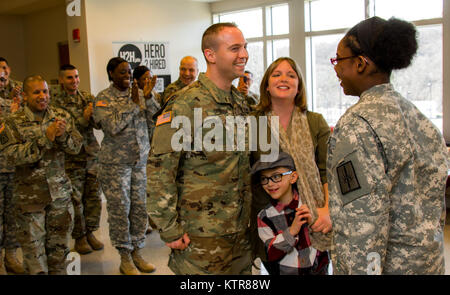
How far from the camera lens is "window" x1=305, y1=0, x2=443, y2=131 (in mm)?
5301

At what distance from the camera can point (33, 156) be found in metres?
2.80

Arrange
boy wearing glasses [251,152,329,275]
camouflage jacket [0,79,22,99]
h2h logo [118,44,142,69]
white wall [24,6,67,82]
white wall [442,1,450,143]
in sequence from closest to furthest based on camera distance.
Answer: boy wearing glasses [251,152,329,275] → camouflage jacket [0,79,22,99] → white wall [442,1,450,143] → h2h logo [118,44,142,69] → white wall [24,6,67,82]

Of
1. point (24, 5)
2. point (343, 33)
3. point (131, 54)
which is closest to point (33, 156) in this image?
point (343, 33)

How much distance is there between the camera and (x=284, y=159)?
6.70ft

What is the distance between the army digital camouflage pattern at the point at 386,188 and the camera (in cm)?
124

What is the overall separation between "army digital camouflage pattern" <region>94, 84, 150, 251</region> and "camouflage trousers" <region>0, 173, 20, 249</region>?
0.74 m

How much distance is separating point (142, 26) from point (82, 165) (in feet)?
10.5

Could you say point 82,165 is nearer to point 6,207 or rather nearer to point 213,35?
point 6,207

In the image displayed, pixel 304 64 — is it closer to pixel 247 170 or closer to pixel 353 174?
pixel 247 170

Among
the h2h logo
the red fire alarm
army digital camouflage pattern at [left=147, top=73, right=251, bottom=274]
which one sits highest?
the red fire alarm

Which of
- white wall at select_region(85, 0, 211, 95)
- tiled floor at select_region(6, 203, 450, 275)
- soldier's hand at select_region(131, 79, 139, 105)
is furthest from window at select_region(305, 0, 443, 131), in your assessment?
soldier's hand at select_region(131, 79, 139, 105)

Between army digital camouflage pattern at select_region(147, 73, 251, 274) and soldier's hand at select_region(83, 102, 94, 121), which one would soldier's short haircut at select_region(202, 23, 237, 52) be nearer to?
army digital camouflage pattern at select_region(147, 73, 251, 274)

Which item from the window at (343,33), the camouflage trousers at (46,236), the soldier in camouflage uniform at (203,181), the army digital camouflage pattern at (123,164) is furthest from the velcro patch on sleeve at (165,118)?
the window at (343,33)
